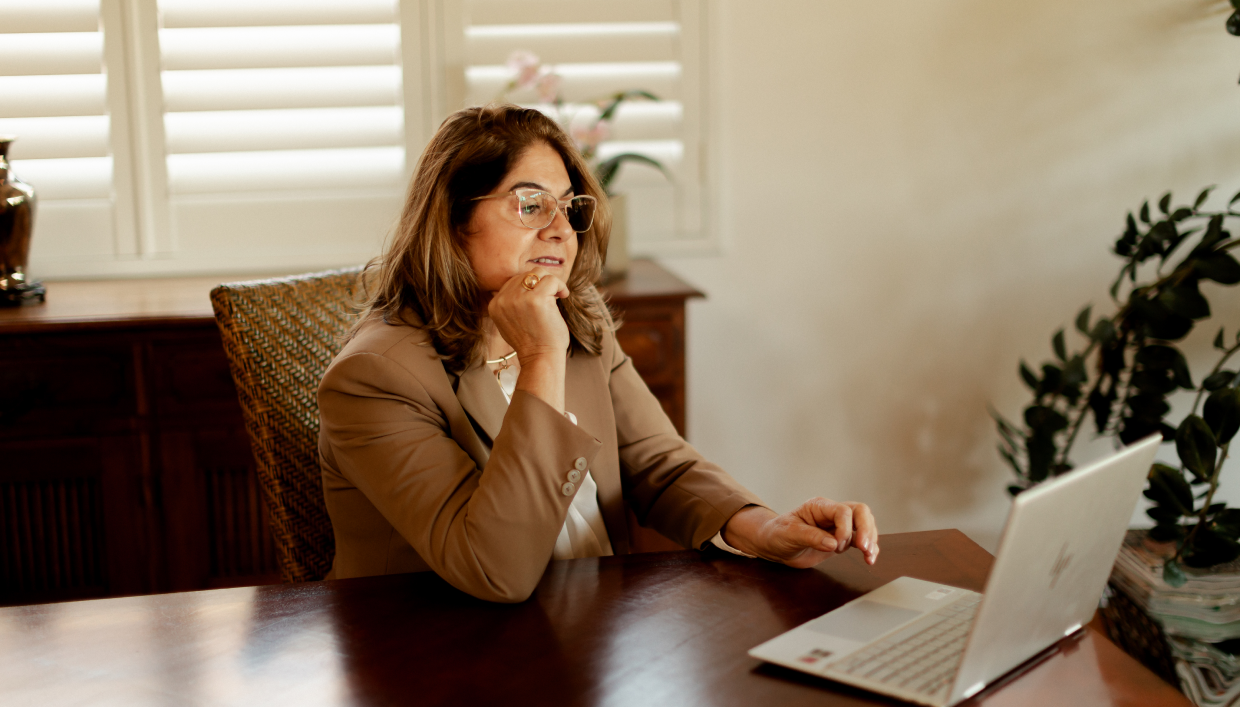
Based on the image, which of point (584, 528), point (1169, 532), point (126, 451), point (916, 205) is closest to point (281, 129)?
point (126, 451)

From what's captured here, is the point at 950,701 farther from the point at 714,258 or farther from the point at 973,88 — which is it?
the point at 973,88

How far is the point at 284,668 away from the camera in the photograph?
0.96m

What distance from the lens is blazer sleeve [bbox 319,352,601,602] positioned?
3.72 feet

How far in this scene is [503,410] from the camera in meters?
1.40

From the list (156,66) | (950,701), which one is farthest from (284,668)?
(156,66)

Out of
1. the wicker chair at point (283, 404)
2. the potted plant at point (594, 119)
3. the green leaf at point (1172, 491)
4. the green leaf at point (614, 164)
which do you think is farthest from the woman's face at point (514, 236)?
the green leaf at point (1172, 491)

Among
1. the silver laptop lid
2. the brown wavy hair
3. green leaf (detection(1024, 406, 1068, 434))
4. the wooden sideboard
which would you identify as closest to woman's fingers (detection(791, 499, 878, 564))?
the silver laptop lid

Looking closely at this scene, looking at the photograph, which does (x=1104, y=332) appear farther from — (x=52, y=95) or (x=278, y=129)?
(x=52, y=95)

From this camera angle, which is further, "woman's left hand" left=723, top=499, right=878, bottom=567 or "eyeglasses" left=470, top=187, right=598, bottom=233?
"eyeglasses" left=470, top=187, right=598, bottom=233

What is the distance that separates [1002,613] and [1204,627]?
179cm

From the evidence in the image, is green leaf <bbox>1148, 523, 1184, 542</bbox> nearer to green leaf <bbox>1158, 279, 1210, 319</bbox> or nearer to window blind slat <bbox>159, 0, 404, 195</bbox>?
green leaf <bbox>1158, 279, 1210, 319</bbox>

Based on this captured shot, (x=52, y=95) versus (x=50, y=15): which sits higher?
(x=50, y=15)

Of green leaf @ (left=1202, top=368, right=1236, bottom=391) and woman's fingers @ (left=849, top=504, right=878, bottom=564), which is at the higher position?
woman's fingers @ (left=849, top=504, right=878, bottom=564)

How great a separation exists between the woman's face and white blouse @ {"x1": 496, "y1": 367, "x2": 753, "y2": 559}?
16 centimetres
